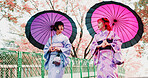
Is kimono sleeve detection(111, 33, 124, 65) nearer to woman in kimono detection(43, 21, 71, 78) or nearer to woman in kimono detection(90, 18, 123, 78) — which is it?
woman in kimono detection(90, 18, 123, 78)

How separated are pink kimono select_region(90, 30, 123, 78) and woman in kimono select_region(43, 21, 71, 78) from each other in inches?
25.0

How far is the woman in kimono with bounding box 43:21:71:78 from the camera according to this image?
4.36 meters

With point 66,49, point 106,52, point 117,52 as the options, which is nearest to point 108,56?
point 106,52

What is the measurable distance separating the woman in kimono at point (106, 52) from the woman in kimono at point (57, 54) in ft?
2.05

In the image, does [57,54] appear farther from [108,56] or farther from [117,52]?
[117,52]

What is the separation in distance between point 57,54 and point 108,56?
1.09 m

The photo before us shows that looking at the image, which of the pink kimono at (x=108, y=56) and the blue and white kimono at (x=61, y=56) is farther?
the blue and white kimono at (x=61, y=56)

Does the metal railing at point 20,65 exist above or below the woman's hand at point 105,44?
below

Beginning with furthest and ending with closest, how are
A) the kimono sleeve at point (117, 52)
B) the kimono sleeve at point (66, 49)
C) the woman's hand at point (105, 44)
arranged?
the kimono sleeve at point (66, 49)
the woman's hand at point (105, 44)
the kimono sleeve at point (117, 52)

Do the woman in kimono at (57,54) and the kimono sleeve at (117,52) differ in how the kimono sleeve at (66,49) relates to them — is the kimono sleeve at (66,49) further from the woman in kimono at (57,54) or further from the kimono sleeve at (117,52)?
the kimono sleeve at (117,52)

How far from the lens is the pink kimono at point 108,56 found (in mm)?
4184

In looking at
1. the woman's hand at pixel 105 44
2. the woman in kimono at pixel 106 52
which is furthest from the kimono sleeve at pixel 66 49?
the woman's hand at pixel 105 44

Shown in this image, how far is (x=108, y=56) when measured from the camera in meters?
4.27

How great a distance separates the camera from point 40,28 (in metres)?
5.33
